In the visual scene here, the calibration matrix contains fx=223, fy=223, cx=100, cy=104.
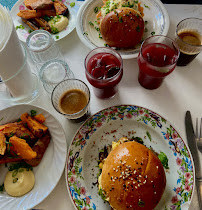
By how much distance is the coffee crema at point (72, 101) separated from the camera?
5.10 feet

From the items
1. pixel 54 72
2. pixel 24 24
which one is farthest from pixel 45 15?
pixel 54 72

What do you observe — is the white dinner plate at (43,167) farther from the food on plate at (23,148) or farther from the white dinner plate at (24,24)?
the white dinner plate at (24,24)

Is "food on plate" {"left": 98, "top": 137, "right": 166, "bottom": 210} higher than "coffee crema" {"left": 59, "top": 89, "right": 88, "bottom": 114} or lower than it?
lower

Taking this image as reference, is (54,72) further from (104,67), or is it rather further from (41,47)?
(104,67)

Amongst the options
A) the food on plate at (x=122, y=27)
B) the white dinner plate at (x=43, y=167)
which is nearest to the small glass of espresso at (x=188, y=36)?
the food on plate at (x=122, y=27)

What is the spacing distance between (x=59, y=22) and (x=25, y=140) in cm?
104

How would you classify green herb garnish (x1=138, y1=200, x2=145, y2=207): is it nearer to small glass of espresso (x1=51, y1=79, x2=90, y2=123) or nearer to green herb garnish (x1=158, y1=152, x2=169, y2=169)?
green herb garnish (x1=158, y1=152, x2=169, y2=169)

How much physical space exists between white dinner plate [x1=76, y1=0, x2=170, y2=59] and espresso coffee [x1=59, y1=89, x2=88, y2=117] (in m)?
0.40

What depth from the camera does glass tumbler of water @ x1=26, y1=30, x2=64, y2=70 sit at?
1.71 meters

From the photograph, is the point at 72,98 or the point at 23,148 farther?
the point at 72,98

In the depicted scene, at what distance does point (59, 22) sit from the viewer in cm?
191

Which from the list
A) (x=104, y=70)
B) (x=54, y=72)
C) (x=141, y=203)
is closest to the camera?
(x=141, y=203)

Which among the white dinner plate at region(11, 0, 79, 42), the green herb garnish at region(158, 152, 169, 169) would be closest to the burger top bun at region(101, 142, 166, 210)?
the green herb garnish at region(158, 152, 169, 169)

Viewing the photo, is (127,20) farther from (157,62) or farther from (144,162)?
(144,162)
